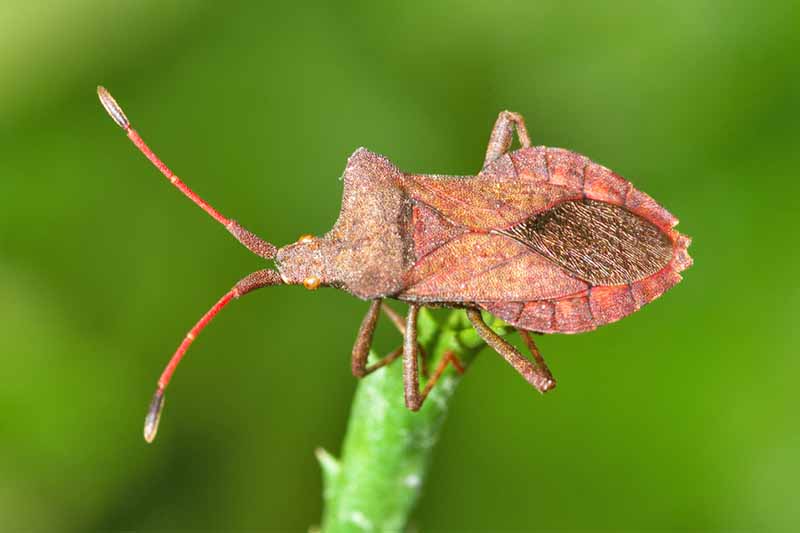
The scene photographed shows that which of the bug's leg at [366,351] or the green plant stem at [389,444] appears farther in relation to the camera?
the bug's leg at [366,351]

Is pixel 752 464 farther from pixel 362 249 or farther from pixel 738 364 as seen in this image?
pixel 362 249

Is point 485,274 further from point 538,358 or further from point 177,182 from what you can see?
point 177,182

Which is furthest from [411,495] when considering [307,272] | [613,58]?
[613,58]

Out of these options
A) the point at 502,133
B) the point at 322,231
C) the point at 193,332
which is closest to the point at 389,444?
the point at 193,332

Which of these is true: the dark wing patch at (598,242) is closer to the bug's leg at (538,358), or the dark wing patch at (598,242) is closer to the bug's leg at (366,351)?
the bug's leg at (538,358)

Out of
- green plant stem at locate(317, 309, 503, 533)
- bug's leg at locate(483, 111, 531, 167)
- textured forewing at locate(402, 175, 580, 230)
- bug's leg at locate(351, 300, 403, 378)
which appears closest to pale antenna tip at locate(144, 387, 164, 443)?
green plant stem at locate(317, 309, 503, 533)

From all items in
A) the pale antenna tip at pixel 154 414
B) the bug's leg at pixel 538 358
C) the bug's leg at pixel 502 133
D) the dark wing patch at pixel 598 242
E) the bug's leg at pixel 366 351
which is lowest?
the pale antenna tip at pixel 154 414

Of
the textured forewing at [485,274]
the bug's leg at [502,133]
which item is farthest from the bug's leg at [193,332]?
the bug's leg at [502,133]
